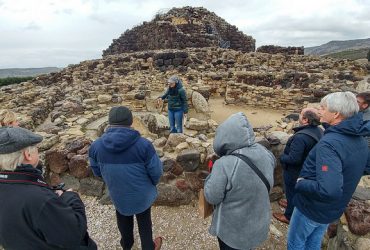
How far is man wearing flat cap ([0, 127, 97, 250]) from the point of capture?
5.67ft

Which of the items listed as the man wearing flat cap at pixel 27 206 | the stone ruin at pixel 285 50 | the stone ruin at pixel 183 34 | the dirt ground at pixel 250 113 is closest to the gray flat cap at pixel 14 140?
the man wearing flat cap at pixel 27 206

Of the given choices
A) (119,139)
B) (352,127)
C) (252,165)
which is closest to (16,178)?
(119,139)

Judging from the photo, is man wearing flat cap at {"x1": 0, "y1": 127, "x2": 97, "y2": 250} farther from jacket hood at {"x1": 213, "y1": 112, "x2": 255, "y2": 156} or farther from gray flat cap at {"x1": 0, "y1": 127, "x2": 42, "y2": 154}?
jacket hood at {"x1": 213, "y1": 112, "x2": 255, "y2": 156}

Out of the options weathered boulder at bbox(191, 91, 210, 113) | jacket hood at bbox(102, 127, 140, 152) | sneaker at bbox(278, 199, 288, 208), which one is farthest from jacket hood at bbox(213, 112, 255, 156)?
weathered boulder at bbox(191, 91, 210, 113)

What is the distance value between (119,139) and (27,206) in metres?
1.01

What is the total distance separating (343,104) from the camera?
236 centimetres

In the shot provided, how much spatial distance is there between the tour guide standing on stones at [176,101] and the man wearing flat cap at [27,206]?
179 inches

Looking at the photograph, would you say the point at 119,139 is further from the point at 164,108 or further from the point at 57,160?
the point at 164,108

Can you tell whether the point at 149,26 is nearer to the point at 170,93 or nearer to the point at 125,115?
A: the point at 170,93

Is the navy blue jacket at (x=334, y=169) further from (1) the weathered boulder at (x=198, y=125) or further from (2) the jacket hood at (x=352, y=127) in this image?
(1) the weathered boulder at (x=198, y=125)

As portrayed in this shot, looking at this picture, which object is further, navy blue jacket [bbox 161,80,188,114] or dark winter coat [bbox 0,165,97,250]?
navy blue jacket [bbox 161,80,188,114]

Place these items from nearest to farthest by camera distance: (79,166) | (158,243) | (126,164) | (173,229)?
1. (126,164)
2. (158,243)
3. (173,229)
4. (79,166)

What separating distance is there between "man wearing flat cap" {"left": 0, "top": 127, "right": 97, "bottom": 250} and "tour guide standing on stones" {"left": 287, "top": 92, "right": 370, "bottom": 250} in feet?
6.61

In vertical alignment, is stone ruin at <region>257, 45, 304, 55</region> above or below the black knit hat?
above
